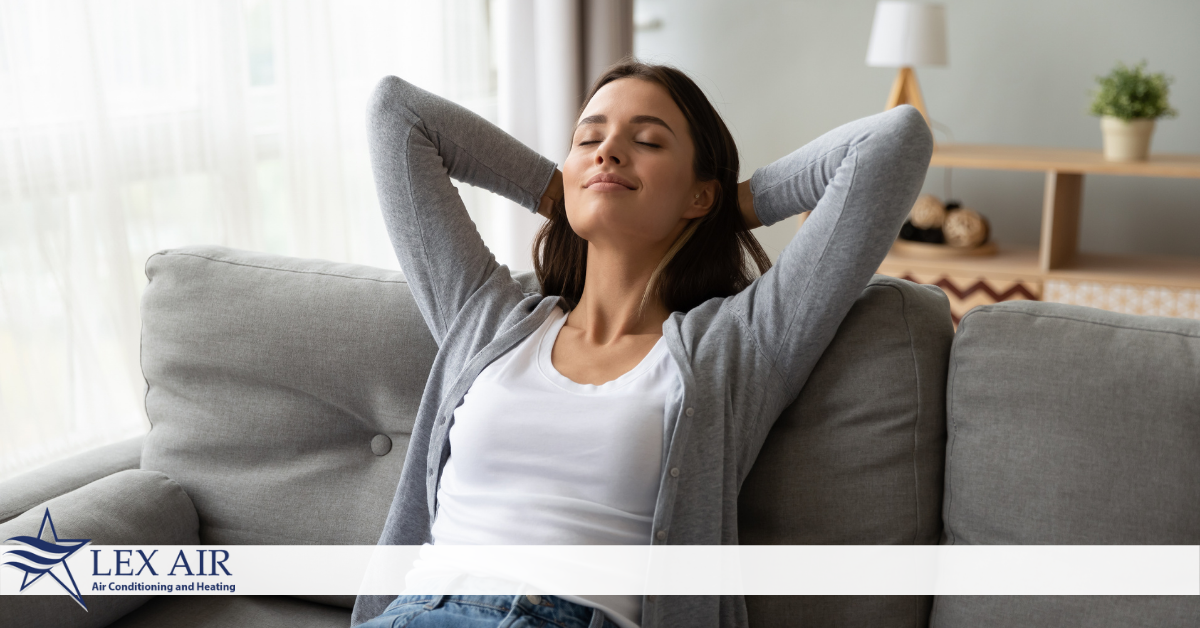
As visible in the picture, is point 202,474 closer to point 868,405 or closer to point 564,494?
point 564,494

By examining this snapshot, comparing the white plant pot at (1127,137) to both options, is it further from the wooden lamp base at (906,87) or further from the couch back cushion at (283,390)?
the couch back cushion at (283,390)

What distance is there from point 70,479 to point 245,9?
3.97 feet

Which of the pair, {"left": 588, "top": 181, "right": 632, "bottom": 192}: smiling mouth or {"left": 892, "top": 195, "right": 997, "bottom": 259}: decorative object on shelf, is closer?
{"left": 588, "top": 181, "right": 632, "bottom": 192}: smiling mouth

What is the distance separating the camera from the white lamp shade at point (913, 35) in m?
2.98

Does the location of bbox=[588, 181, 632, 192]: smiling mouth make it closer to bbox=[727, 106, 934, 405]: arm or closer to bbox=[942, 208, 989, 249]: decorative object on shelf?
bbox=[727, 106, 934, 405]: arm

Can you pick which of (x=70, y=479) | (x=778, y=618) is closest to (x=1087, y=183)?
(x=778, y=618)

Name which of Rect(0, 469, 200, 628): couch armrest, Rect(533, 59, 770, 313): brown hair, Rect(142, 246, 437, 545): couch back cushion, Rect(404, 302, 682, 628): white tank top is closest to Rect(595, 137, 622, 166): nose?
Rect(533, 59, 770, 313): brown hair

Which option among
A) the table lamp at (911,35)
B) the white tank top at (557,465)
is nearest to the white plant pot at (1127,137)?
the table lamp at (911,35)

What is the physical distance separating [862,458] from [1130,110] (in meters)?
2.16

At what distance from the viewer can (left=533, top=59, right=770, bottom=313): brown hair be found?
134cm

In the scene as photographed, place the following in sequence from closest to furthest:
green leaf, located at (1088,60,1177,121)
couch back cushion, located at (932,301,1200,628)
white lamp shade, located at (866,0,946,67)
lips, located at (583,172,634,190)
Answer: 1. couch back cushion, located at (932,301,1200,628)
2. lips, located at (583,172,634,190)
3. green leaf, located at (1088,60,1177,121)
4. white lamp shade, located at (866,0,946,67)

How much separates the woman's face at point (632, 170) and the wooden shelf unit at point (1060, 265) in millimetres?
1806

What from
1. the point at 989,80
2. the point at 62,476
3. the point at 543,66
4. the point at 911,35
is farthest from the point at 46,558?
the point at 989,80

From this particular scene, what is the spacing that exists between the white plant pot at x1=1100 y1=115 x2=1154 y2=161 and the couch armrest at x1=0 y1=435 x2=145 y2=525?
2.72m
